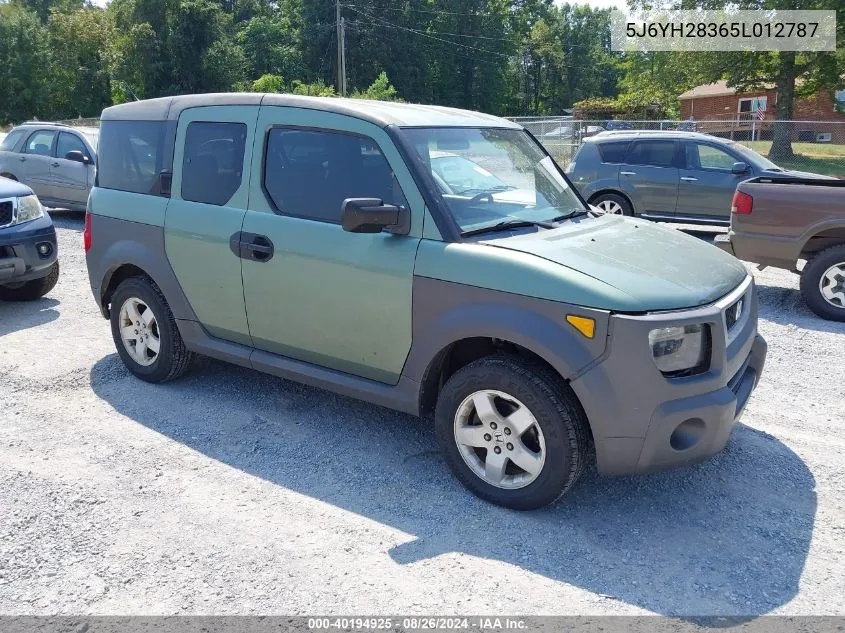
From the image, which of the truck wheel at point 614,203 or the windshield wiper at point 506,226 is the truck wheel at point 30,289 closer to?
the windshield wiper at point 506,226

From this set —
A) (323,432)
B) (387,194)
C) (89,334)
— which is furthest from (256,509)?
(89,334)

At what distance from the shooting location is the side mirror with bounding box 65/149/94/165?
12.2 metres

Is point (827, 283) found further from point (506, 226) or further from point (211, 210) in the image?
point (211, 210)

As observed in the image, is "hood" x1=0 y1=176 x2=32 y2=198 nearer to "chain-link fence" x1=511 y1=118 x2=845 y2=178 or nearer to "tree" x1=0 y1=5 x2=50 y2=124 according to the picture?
"chain-link fence" x1=511 y1=118 x2=845 y2=178

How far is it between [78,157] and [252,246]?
360 inches

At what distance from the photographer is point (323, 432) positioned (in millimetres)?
4758

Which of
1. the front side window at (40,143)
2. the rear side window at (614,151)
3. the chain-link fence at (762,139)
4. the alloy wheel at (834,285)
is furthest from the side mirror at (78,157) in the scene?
the chain-link fence at (762,139)

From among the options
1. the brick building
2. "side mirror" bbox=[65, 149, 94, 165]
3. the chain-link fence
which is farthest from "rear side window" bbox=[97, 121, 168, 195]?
the brick building

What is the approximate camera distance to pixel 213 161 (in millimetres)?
4906

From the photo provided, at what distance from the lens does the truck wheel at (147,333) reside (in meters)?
5.28

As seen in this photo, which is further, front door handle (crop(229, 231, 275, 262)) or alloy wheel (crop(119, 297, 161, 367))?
alloy wheel (crop(119, 297, 161, 367))

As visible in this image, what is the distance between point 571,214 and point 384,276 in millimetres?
1319

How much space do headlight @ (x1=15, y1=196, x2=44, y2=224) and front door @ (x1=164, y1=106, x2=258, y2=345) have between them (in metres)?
3.25

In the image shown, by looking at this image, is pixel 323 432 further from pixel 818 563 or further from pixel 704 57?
pixel 704 57
